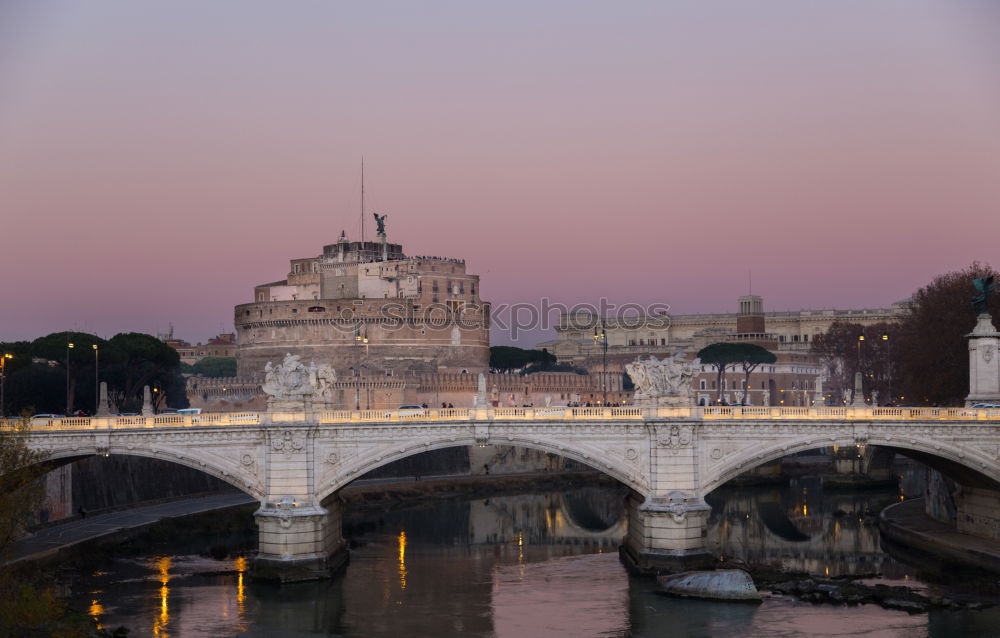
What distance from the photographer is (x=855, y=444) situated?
53344 millimetres

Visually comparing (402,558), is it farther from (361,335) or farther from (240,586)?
(361,335)

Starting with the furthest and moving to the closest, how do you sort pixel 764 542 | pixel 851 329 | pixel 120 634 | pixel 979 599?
pixel 851 329, pixel 764 542, pixel 979 599, pixel 120 634

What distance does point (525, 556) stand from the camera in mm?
63000

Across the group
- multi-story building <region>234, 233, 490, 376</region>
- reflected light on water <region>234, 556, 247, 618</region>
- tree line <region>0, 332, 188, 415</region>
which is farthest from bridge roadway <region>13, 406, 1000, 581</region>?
multi-story building <region>234, 233, 490, 376</region>

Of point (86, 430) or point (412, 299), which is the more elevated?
point (412, 299)

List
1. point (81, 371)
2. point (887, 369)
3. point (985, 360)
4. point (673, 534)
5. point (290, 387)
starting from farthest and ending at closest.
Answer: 1. point (887, 369)
2. point (81, 371)
3. point (985, 360)
4. point (290, 387)
5. point (673, 534)

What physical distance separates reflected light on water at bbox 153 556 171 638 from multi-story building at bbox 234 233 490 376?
62906 millimetres

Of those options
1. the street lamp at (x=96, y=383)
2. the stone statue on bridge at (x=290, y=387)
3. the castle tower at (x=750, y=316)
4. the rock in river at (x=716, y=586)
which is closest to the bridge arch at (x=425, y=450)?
the stone statue on bridge at (x=290, y=387)

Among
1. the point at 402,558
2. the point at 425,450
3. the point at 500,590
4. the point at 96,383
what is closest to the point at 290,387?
the point at 425,450

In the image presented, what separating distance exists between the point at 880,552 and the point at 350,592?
23617 mm

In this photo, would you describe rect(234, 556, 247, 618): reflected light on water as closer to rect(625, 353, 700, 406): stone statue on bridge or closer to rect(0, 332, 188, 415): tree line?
rect(625, 353, 700, 406): stone statue on bridge

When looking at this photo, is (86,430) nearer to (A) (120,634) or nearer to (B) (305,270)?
(A) (120,634)

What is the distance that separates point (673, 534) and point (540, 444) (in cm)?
592

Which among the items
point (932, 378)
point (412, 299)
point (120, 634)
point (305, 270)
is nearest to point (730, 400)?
point (412, 299)
